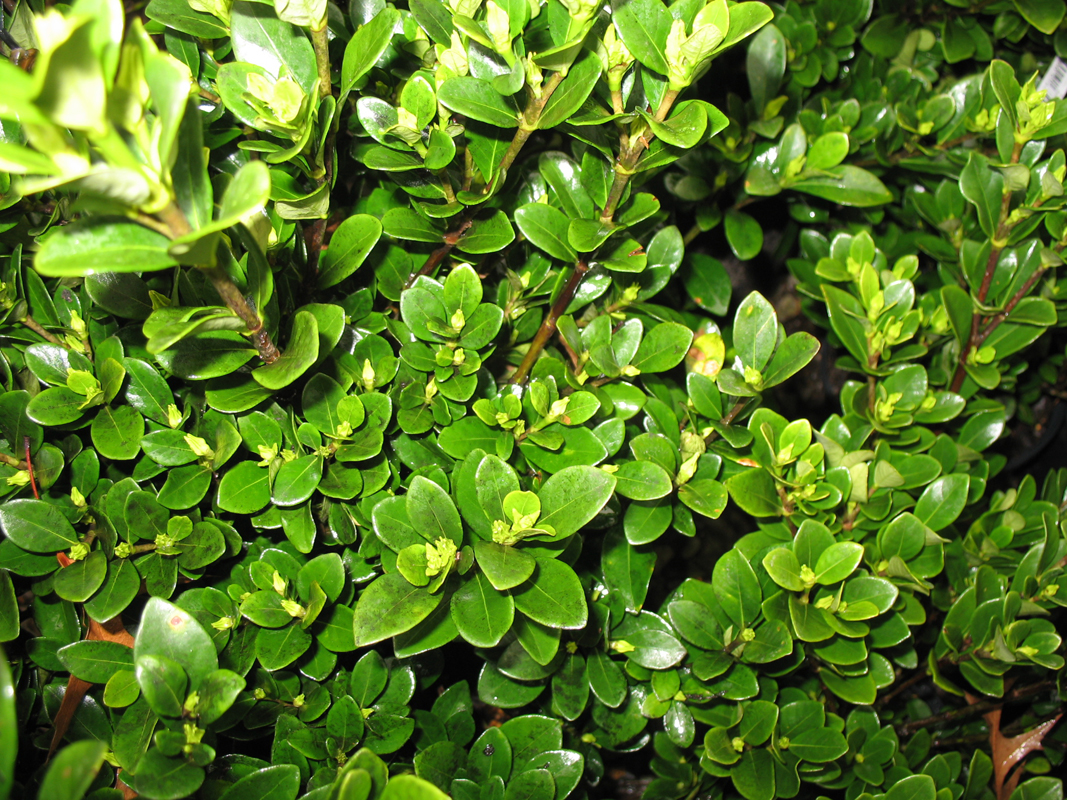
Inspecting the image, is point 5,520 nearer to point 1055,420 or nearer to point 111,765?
point 111,765

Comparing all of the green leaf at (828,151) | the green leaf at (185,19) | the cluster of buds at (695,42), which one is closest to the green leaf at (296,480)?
the green leaf at (185,19)

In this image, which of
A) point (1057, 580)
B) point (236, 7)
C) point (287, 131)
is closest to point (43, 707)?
point (287, 131)

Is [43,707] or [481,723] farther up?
[43,707]

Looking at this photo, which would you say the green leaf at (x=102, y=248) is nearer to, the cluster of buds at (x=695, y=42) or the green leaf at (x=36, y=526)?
the green leaf at (x=36, y=526)

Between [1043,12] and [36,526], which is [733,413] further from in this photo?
[1043,12]

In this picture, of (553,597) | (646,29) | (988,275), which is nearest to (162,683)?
(553,597)

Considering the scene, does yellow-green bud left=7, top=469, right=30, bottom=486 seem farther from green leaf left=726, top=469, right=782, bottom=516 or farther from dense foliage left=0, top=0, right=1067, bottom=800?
green leaf left=726, top=469, right=782, bottom=516
